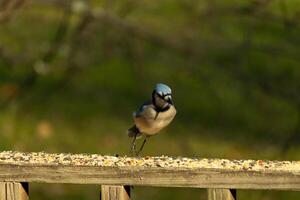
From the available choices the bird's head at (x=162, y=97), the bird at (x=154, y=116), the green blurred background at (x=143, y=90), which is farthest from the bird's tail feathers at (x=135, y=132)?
the green blurred background at (x=143, y=90)

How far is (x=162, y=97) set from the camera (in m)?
4.93

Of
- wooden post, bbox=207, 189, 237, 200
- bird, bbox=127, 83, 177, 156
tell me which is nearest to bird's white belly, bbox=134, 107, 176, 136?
bird, bbox=127, 83, 177, 156

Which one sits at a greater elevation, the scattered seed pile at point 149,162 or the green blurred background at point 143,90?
the green blurred background at point 143,90

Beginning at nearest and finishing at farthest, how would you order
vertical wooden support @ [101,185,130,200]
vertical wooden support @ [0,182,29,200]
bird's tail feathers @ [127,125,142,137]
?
A: 1. vertical wooden support @ [101,185,130,200]
2. vertical wooden support @ [0,182,29,200]
3. bird's tail feathers @ [127,125,142,137]

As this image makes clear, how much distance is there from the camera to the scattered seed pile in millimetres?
3607

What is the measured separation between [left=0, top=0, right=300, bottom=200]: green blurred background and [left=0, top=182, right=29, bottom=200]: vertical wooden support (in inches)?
186

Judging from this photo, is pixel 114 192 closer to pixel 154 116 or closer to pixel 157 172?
pixel 157 172

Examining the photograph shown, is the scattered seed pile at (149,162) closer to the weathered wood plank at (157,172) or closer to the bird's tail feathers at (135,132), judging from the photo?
the weathered wood plank at (157,172)

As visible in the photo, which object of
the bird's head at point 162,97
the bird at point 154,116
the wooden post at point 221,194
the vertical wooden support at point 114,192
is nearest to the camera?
the wooden post at point 221,194

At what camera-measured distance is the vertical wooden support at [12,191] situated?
3.71m

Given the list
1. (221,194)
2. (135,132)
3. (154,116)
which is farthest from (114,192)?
(135,132)

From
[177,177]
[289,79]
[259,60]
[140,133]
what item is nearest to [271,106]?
[289,79]

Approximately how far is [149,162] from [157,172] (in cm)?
23

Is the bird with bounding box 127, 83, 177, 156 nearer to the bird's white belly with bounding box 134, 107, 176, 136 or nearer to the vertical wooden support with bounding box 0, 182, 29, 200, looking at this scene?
the bird's white belly with bounding box 134, 107, 176, 136
